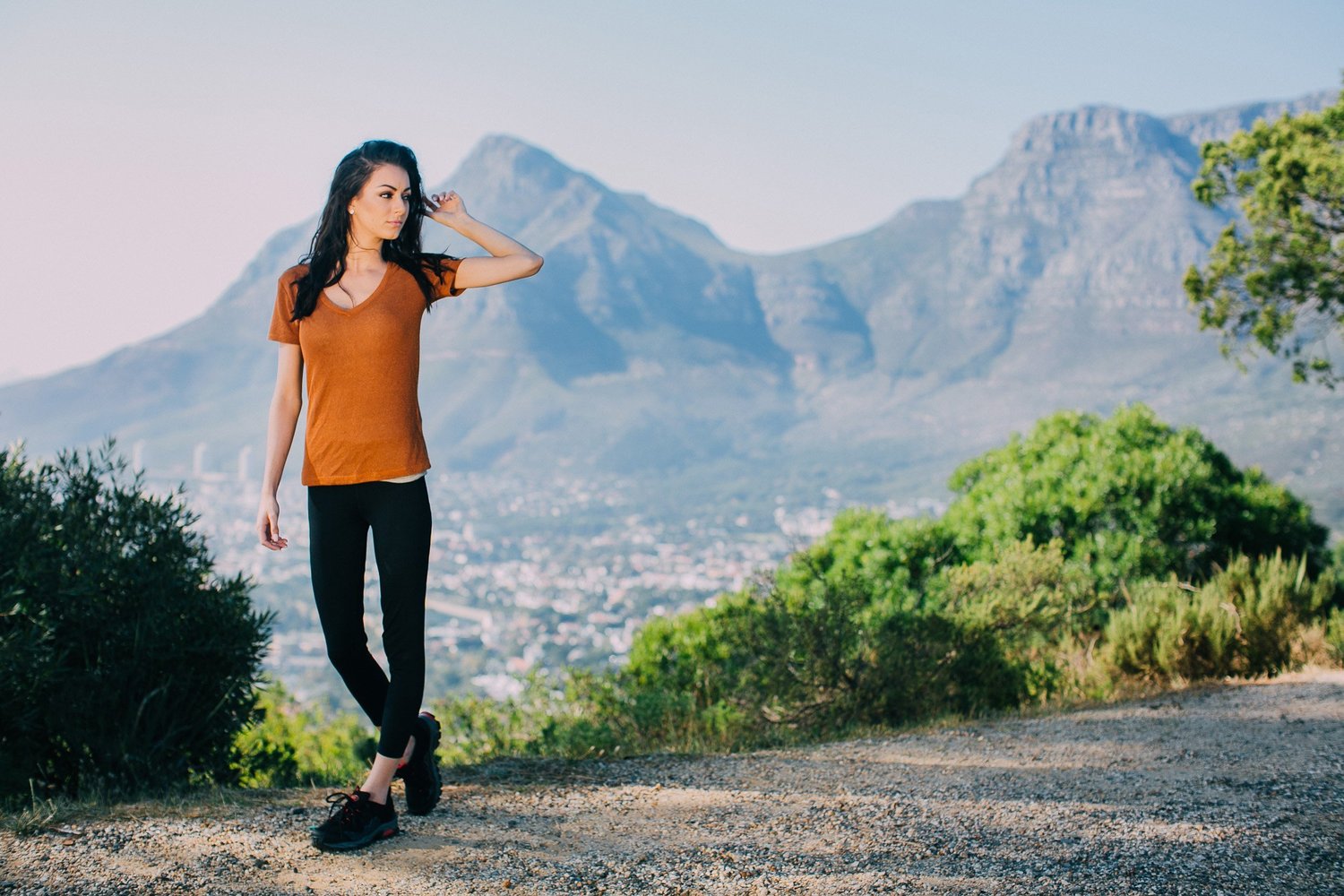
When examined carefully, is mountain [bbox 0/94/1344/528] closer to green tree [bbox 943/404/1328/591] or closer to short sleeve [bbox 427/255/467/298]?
green tree [bbox 943/404/1328/591]

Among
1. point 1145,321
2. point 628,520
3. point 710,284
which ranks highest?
point 710,284

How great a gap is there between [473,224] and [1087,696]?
14.3 feet

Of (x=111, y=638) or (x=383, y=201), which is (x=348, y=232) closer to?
(x=383, y=201)

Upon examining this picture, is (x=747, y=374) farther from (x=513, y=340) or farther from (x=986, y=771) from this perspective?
(x=986, y=771)

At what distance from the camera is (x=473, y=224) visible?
10.9ft

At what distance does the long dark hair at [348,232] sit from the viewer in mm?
3146

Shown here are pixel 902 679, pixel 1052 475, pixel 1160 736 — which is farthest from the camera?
pixel 1052 475

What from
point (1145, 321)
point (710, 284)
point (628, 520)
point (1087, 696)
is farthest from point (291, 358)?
point (710, 284)

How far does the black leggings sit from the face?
0.79 m

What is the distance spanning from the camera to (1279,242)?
11.8 m

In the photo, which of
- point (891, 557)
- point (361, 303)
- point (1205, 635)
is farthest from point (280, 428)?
point (891, 557)

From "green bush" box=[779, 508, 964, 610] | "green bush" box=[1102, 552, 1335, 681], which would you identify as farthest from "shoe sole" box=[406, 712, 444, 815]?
"green bush" box=[779, 508, 964, 610]

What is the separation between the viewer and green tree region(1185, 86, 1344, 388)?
37.0 feet

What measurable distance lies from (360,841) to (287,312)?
1.62 m
